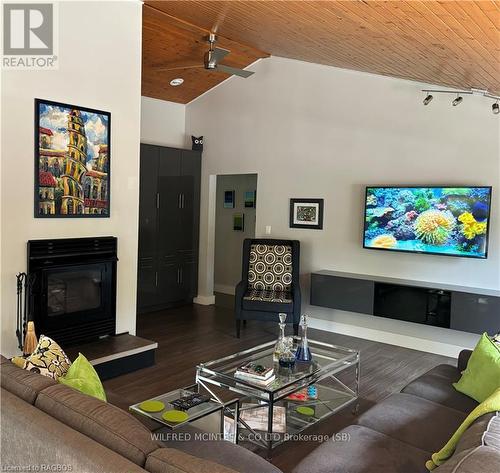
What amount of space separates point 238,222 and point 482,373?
5.50 metres

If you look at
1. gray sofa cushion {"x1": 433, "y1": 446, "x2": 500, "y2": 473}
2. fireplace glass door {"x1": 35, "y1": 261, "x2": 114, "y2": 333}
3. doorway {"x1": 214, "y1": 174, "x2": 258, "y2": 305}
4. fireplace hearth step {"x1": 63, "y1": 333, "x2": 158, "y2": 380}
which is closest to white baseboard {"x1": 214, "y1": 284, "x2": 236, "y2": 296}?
doorway {"x1": 214, "y1": 174, "x2": 258, "y2": 305}

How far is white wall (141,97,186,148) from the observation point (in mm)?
6688

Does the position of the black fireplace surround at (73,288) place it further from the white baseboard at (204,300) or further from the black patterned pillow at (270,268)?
the white baseboard at (204,300)

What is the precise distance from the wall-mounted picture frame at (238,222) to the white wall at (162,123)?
4.82ft

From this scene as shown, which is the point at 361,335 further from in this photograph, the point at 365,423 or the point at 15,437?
the point at 15,437

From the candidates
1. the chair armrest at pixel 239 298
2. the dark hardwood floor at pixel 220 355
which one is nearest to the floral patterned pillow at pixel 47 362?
the dark hardwood floor at pixel 220 355

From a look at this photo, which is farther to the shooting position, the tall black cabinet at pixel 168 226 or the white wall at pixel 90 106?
the tall black cabinet at pixel 168 226

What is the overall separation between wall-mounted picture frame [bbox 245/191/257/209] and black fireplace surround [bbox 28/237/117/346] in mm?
3587

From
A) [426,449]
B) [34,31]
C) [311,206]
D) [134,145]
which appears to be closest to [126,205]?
[134,145]

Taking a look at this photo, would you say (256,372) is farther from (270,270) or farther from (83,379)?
(270,270)

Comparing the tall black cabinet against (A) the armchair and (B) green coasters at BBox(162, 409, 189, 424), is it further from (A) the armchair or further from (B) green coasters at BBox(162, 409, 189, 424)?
(B) green coasters at BBox(162, 409, 189, 424)

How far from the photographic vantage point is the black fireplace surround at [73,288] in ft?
12.2

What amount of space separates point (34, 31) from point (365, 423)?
11.7ft

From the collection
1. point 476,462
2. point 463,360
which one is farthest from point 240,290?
point 476,462
